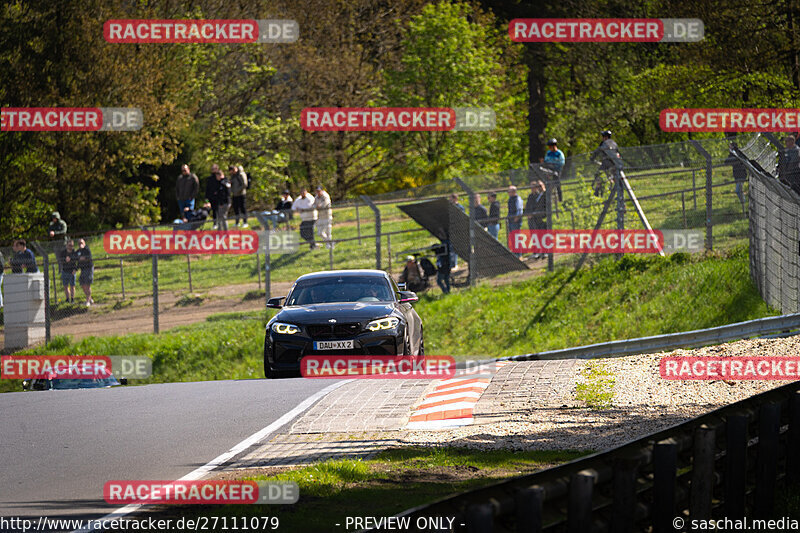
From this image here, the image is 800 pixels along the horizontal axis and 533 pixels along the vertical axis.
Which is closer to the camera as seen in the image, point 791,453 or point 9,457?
point 791,453

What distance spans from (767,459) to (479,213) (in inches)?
742

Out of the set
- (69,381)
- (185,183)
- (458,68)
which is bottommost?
(69,381)

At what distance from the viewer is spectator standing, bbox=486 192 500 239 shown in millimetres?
26344

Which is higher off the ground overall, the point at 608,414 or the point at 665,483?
the point at 665,483

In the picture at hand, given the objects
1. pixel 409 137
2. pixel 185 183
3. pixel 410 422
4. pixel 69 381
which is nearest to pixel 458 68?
pixel 409 137

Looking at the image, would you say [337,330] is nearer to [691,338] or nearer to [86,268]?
[691,338]

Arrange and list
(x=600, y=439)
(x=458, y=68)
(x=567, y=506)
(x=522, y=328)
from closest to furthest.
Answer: (x=567, y=506)
(x=600, y=439)
(x=522, y=328)
(x=458, y=68)

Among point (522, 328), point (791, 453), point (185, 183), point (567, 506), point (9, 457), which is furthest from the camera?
point (185, 183)

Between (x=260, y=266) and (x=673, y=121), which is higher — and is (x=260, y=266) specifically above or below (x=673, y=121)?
below

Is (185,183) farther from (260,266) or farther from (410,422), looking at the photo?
(410,422)

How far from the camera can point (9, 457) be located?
11.3 meters

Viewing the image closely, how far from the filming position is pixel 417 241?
93.9ft

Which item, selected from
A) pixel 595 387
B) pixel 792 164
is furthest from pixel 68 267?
pixel 595 387

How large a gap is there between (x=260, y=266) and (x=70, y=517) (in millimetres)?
19953
